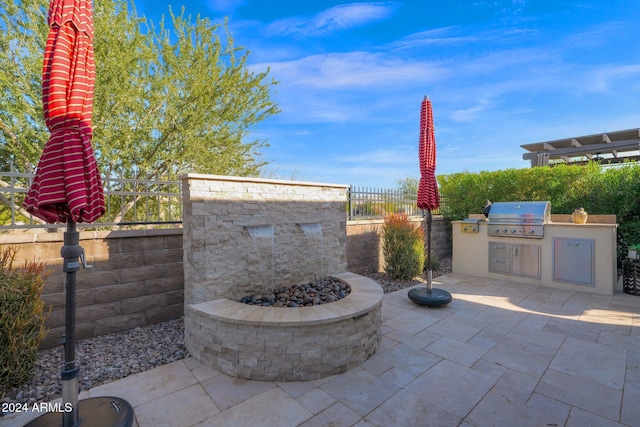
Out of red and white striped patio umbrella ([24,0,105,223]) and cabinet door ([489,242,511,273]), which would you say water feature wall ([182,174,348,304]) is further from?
cabinet door ([489,242,511,273])

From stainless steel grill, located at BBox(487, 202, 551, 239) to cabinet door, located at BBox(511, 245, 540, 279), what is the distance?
0.89ft

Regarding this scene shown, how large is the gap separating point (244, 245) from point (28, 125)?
23.2 ft

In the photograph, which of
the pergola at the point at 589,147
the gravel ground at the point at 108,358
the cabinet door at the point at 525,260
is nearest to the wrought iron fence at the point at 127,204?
the gravel ground at the point at 108,358

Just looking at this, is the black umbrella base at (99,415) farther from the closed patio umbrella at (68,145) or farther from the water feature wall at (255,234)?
the water feature wall at (255,234)

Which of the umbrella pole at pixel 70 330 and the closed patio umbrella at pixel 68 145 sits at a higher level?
the closed patio umbrella at pixel 68 145

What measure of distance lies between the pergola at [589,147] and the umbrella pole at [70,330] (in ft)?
32.3

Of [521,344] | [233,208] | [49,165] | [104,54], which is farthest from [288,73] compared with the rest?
[521,344]

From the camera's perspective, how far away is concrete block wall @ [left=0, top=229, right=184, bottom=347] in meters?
3.00

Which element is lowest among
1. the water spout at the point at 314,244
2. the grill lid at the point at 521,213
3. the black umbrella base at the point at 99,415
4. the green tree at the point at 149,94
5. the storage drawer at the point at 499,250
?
the black umbrella base at the point at 99,415

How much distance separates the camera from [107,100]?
694 centimetres

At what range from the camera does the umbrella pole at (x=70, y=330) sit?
5.58 ft

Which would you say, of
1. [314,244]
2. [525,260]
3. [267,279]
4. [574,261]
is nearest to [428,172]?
[314,244]

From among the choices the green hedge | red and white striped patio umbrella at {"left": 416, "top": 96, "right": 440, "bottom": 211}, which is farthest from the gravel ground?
the green hedge

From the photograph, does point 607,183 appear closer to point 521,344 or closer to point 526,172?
point 526,172
